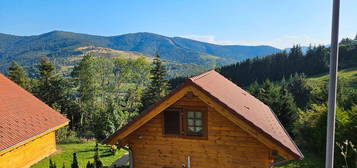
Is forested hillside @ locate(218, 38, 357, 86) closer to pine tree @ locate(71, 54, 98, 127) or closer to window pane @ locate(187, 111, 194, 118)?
pine tree @ locate(71, 54, 98, 127)

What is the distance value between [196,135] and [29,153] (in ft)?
33.8

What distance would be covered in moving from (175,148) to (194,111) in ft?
4.68

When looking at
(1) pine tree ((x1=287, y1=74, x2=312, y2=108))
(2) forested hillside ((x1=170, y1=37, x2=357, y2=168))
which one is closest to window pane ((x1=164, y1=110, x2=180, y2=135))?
(2) forested hillside ((x1=170, y1=37, x2=357, y2=168))

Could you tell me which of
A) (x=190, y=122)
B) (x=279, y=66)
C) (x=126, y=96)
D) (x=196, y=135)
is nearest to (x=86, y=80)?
(x=126, y=96)

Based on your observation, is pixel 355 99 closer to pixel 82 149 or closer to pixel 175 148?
pixel 175 148

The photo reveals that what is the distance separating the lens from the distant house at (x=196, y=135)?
24.5ft

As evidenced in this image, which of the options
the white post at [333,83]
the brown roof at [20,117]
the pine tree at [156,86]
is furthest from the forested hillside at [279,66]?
the white post at [333,83]

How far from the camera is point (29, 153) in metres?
13.2

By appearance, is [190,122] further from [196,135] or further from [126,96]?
[126,96]

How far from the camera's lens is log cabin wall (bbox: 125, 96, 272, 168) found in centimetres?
762

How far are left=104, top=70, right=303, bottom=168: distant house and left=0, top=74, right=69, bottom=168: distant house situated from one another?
6777 mm

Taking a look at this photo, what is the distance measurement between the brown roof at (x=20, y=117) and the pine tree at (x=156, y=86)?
24.8 m

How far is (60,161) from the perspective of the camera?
1441 centimetres

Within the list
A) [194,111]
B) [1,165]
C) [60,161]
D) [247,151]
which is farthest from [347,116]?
[1,165]
